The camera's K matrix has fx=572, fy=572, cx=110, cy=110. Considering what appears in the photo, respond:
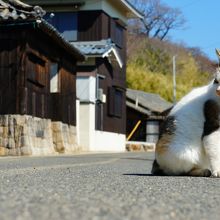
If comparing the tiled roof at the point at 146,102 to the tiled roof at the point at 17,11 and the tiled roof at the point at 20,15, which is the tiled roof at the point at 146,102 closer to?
the tiled roof at the point at 20,15

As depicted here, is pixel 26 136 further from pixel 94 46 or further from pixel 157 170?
pixel 94 46

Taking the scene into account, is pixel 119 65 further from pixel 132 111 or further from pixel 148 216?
pixel 148 216

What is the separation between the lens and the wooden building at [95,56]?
2405 cm

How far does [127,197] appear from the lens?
3.74 m

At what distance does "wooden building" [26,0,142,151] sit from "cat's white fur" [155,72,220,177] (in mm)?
17602

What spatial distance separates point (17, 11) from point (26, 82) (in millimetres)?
1950

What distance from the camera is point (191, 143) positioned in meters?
5.71

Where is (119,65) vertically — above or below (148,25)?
below

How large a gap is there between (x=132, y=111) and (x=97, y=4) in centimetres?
1216

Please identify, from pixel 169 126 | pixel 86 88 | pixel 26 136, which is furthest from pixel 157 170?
pixel 86 88

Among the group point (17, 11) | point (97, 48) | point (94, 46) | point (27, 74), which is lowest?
point (27, 74)

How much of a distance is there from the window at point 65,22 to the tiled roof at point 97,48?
26.4 inches

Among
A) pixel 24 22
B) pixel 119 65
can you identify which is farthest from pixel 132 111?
pixel 24 22

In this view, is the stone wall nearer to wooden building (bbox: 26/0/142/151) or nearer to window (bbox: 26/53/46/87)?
window (bbox: 26/53/46/87)
